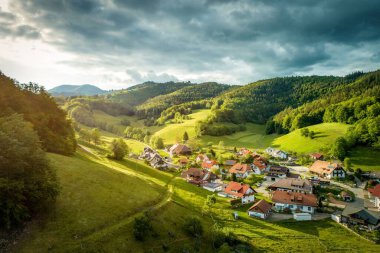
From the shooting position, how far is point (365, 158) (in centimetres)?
11400

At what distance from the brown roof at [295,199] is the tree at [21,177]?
58.7 metres

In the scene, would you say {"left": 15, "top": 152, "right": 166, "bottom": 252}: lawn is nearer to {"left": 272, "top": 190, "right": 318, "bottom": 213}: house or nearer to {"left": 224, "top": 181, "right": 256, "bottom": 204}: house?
{"left": 224, "top": 181, "right": 256, "bottom": 204}: house

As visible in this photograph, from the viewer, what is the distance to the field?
39859mm

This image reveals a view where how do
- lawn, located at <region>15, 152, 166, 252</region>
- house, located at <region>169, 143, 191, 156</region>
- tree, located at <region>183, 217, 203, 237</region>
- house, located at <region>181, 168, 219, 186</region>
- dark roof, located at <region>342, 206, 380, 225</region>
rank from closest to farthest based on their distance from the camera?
lawn, located at <region>15, 152, 166, 252</region>, tree, located at <region>183, 217, 203, 237</region>, dark roof, located at <region>342, 206, 380, 225</region>, house, located at <region>181, 168, 219, 186</region>, house, located at <region>169, 143, 191, 156</region>

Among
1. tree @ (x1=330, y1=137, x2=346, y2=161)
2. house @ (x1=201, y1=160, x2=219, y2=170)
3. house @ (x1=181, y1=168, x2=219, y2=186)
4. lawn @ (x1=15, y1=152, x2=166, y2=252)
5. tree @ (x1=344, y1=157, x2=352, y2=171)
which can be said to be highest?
tree @ (x1=330, y1=137, x2=346, y2=161)

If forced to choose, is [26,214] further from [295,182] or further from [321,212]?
[295,182]

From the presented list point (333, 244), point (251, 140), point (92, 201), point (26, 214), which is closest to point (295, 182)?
point (333, 244)

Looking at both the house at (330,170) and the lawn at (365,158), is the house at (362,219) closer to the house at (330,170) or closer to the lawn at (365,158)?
the house at (330,170)

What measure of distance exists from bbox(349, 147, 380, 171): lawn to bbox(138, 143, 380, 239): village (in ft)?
21.8

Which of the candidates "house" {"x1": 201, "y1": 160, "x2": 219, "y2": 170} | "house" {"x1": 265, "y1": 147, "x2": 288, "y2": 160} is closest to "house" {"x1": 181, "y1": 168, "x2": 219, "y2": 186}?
"house" {"x1": 201, "y1": 160, "x2": 219, "y2": 170}

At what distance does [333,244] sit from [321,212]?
19318 mm

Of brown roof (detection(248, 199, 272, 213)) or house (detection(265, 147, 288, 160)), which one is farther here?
house (detection(265, 147, 288, 160))

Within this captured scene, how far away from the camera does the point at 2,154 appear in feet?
119

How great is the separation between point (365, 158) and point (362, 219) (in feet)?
196
